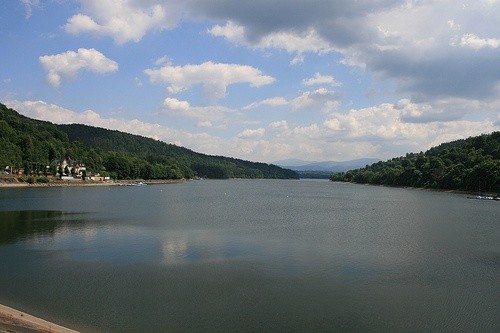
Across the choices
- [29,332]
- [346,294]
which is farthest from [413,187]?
[29,332]

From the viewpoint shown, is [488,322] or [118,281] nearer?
[488,322]

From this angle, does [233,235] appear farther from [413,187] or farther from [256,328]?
[413,187]

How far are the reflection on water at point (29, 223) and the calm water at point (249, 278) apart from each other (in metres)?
0.22

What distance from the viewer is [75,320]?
1416 cm

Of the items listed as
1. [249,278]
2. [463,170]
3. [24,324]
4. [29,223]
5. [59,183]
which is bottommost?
[249,278]

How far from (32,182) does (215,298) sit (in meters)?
101

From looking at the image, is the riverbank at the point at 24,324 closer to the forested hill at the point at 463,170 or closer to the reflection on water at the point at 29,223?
the reflection on water at the point at 29,223

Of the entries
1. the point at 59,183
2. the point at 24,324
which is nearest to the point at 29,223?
the point at 24,324

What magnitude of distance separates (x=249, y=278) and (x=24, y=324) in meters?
9.93

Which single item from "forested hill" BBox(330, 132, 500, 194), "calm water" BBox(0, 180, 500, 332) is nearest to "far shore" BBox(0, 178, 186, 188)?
"calm water" BBox(0, 180, 500, 332)

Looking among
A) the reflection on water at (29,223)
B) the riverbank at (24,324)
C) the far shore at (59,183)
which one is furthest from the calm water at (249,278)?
the far shore at (59,183)

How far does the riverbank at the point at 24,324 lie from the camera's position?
38.8 feet

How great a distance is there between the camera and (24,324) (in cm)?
1230

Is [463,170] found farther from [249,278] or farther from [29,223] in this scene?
[249,278]
